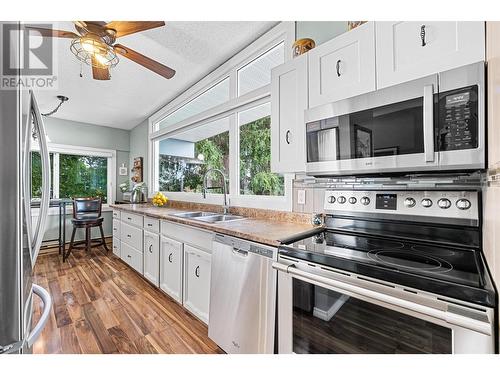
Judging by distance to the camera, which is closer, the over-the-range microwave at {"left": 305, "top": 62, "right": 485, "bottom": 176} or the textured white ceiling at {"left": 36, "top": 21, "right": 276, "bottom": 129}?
the over-the-range microwave at {"left": 305, "top": 62, "right": 485, "bottom": 176}

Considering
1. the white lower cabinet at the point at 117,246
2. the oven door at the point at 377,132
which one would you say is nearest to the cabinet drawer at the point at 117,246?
the white lower cabinet at the point at 117,246

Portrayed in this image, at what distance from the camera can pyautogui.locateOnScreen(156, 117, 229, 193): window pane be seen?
283 cm

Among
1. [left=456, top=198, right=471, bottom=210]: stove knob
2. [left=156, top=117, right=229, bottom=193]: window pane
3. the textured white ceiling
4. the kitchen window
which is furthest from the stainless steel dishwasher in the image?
the kitchen window

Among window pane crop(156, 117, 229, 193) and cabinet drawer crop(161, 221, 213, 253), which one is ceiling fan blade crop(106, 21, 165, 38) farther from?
cabinet drawer crop(161, 221, 213, 253)

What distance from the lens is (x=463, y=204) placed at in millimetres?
1086

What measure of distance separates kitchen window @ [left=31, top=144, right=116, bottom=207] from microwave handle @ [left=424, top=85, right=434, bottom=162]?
5.36 meters

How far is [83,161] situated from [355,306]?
18.0ft

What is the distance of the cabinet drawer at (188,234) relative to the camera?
1795 mm

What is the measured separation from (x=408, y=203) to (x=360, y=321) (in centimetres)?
71

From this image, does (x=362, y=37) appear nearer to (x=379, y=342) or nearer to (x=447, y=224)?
(x=447, y=224)

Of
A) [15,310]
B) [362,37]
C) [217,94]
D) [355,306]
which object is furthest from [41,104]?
[355,306]

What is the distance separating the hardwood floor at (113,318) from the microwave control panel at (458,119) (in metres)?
1.82

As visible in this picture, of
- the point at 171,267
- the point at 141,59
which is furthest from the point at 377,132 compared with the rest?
the point at 171,267
